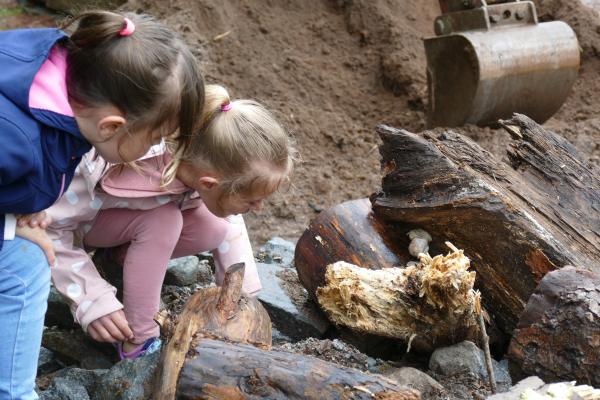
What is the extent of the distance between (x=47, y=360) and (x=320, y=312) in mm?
1120

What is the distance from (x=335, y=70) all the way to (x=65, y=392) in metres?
4.76

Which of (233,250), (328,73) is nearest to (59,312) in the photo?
(233,250)

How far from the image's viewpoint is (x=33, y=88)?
2.23 meters

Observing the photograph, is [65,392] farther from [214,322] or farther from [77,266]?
[214,322]

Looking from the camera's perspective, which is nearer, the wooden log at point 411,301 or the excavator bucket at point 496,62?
the wooden log at point 411,301

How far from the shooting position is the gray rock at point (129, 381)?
2.70 m

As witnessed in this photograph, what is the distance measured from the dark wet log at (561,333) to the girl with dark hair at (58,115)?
1190 mm

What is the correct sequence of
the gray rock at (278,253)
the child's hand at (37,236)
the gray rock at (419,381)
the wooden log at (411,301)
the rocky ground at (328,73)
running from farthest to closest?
the rocky ground at (328,73)
the gray rock at (278,253)
the wooden log at (411,301)
the gray rock at (419,381)
the child's hand at (37,236)

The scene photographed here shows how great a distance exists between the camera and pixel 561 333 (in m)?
2.43

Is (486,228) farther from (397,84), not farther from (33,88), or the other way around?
(397,84)

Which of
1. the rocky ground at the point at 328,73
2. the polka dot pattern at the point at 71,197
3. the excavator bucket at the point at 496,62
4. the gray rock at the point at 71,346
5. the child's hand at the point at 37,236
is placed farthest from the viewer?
the rocky ground at the point at 328,73

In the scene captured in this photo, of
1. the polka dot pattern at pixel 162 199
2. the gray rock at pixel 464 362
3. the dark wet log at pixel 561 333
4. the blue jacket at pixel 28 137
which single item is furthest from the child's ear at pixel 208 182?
the dark wet log at pixel 561 333

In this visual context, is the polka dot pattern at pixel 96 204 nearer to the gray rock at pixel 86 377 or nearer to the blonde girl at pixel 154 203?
the blonde girl at pixel 154 203

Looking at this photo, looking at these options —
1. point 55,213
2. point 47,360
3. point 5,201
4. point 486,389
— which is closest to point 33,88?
point 5,201
